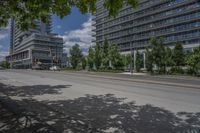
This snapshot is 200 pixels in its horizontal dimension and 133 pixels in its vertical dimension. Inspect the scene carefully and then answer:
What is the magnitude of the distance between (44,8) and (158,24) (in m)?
84.1

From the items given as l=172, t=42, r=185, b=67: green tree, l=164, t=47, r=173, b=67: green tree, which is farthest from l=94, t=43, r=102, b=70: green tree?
l=172, t=42, r=185, b=67: green tree

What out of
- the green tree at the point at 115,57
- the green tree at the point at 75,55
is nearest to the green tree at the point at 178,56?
the green tree at the point at 115,57

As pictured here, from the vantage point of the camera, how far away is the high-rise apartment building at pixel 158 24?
243 feet

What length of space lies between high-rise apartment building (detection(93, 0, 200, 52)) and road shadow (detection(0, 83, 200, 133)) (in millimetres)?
52673

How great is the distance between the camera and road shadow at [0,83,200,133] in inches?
266

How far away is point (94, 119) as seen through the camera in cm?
805

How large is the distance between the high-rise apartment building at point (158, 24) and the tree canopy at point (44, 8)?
52.5 meters

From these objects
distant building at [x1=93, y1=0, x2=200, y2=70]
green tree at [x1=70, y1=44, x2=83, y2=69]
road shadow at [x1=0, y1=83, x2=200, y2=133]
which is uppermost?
distant building at [x1=93, y1=0, x2=200, y2=70]

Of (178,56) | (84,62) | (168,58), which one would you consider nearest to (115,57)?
(168,58)

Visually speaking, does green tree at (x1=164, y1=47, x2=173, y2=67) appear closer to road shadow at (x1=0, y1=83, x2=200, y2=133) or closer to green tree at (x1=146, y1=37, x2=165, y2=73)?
green tree at (x1=146, y1=37, x2=165, y2=73)

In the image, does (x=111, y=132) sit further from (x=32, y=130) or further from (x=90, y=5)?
(x=90, y=5)

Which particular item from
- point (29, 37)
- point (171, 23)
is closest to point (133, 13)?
point (171, 23)

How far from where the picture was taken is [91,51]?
258 feet

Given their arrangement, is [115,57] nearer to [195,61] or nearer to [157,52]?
[157,52]
